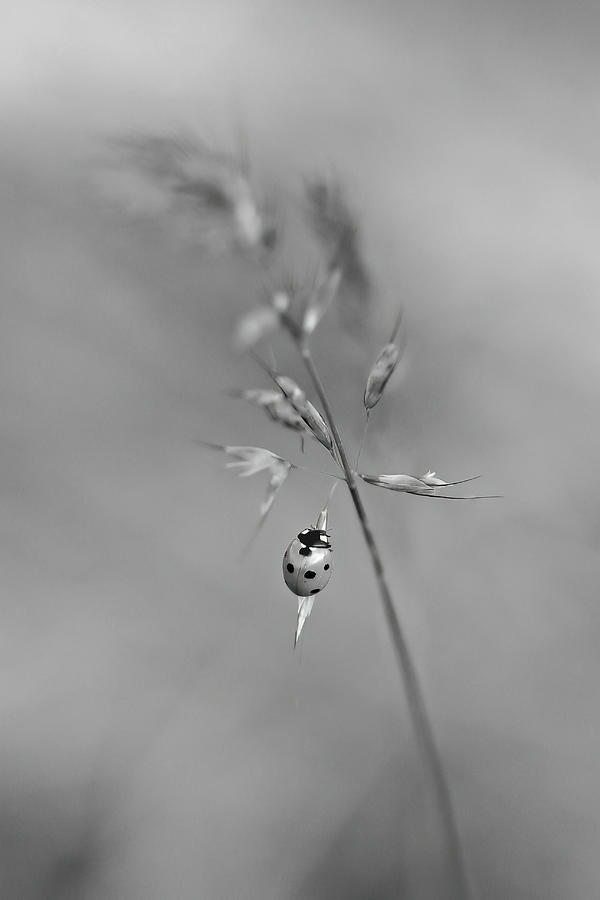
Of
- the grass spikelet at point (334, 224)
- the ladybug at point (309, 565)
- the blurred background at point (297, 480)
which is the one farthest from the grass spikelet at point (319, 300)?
the blurred background at point (297, 480)

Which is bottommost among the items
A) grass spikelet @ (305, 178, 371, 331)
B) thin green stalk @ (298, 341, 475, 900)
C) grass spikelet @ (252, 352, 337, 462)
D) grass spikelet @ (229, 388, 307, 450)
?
thin green stalk @ (298, 341, 475, 900)

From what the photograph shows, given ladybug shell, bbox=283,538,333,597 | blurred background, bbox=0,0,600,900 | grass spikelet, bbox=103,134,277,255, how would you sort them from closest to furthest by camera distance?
grass spikelet, bbox=103,134,277,255, ladybug shell, bbox=283,538,333,597, blurred background, bbox=0,0,600,900

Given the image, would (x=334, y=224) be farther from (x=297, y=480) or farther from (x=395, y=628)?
(x=297, y=480)

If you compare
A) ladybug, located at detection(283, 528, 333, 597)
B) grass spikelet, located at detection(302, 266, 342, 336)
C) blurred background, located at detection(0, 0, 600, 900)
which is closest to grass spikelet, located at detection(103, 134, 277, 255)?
grass spikelet, located at detection(302, 266, 342, 336)

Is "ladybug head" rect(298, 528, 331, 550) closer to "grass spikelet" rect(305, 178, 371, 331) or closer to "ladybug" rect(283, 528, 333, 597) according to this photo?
"ladybug" rect(283, 528, 333, 597)

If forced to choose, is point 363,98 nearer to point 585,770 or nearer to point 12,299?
point 12,299

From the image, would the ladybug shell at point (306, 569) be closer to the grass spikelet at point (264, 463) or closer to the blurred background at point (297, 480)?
the grass spikelet at point (264, 463)
